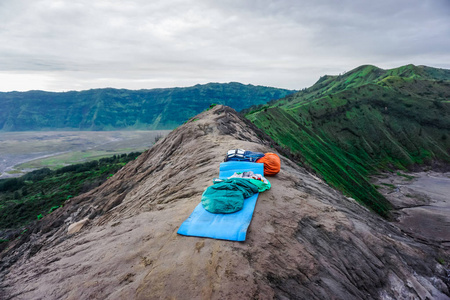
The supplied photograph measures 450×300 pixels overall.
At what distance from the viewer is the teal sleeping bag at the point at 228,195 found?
6887mm

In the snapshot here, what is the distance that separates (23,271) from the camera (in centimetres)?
769

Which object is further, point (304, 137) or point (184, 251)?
point (304, 137)

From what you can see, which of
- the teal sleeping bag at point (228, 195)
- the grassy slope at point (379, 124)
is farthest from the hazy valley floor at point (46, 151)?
the teal sleeping bag at point (228, 195)

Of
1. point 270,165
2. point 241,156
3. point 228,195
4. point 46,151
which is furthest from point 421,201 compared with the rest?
point 46,151

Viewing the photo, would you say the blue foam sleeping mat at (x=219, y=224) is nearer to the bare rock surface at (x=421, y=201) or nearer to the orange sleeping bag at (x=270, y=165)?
the orange sleeping bag at (x=270, y=165)

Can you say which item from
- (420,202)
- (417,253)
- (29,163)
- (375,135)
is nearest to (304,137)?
(420,202)

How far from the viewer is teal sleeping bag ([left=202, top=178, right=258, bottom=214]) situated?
6.89 metres

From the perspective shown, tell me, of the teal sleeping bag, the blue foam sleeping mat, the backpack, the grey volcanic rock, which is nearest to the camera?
the grey volcanic rock

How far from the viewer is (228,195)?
7.29m

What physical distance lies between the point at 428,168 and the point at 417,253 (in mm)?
65513

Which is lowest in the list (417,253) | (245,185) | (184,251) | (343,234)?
(417,253)

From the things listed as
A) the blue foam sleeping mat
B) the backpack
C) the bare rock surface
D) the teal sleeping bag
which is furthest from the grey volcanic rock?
the bare rock surface

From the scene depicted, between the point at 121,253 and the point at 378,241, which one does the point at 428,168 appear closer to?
the point at 378,241

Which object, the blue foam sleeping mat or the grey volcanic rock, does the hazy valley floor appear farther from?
the blue foam sleeping mat
